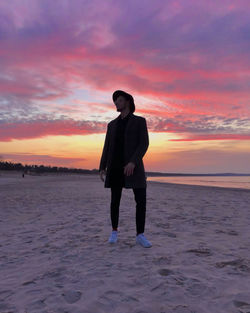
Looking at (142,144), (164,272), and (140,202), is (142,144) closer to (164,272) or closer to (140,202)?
(140,202)

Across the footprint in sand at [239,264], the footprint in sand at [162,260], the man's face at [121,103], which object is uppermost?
the man's face at [121,103]

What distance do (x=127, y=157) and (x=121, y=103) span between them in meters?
0.88

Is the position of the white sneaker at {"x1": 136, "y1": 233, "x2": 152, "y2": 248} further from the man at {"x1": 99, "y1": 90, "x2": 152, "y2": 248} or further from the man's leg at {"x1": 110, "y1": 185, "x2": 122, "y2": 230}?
the man's leg at {"x1": 110, "y1": 185, "x2": 122, "y2": 230}

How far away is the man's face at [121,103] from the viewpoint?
411 cm

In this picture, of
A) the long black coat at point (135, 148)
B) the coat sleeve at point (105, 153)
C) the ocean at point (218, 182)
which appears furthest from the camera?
the ocean at point (218, 182)

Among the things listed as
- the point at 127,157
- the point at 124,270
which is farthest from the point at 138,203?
the point at 124,270

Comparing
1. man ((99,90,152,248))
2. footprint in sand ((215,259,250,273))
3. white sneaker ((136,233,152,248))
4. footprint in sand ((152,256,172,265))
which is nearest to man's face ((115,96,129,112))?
man ((99,90,152,248))

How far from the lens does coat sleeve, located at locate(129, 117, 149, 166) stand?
12.6 feet

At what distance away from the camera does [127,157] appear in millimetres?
3975

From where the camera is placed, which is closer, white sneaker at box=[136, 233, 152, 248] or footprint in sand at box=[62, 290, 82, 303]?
footprint in sand at box=[62, 290, 82, 303]

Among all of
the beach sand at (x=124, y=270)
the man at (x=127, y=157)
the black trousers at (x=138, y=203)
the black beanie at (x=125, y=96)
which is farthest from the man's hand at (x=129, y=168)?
the beach sand at (x=124, y=270)

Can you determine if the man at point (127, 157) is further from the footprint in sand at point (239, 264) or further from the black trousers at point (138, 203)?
the footprint in sand at point (239, 264)

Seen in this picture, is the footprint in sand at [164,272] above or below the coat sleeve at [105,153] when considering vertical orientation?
below

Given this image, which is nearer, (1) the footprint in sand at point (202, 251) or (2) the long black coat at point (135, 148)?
(1) the footprint in sand at point (202, 251)
